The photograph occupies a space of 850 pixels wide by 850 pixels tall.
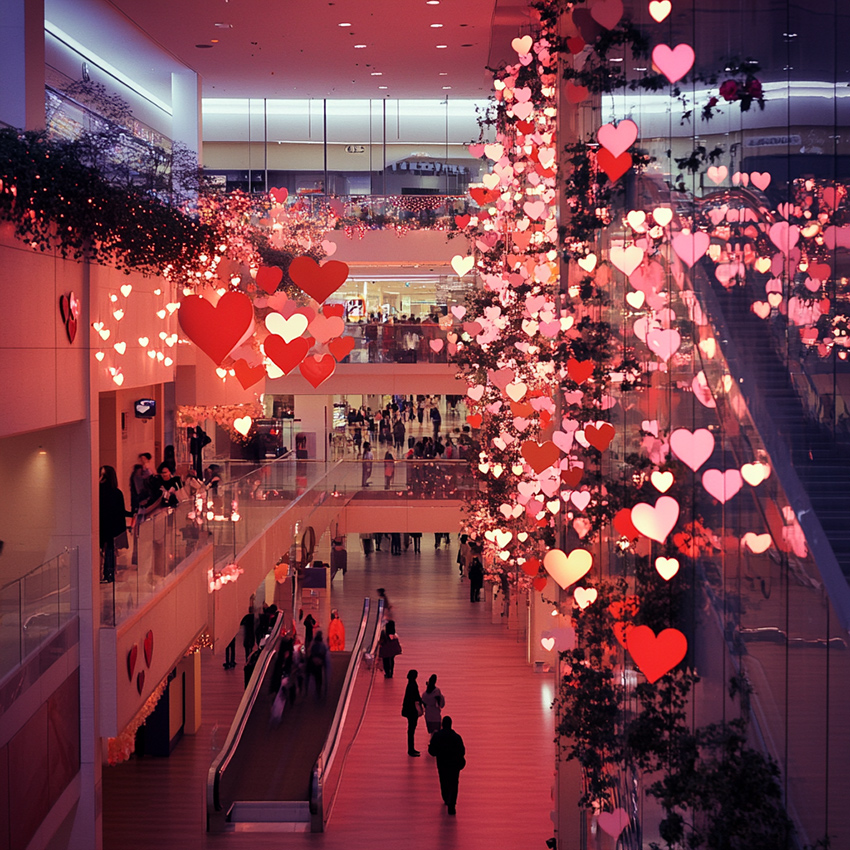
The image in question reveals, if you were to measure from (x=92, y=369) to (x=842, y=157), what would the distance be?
6.82m

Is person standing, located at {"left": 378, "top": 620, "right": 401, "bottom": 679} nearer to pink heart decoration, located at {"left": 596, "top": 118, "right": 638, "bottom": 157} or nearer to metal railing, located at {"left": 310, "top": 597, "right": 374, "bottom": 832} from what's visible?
metal railing, located at {"left": 310, "top": 597, "right": 374, "bottom": 832}

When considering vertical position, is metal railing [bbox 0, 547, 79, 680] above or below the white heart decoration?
below

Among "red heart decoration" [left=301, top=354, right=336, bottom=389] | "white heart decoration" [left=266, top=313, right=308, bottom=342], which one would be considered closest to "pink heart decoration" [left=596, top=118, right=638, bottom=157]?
"white heart decoration" [left=266, top=313, right=308, bottom=342]

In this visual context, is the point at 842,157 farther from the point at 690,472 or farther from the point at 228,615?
the point at 228,615

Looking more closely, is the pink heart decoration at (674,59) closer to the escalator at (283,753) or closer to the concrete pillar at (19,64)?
the concrete pillar at (19,64)

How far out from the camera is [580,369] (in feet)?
21.2

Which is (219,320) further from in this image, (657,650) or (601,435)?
(657,650)

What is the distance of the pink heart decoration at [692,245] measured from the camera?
4538mm

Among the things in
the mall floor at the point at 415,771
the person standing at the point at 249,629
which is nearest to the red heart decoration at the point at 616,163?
the mall floor at the point at 415,771

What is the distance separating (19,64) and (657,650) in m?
6.74

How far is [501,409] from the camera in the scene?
1236 centimetres

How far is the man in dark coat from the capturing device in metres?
10.7

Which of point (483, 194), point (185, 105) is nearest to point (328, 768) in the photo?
point (483, 194)

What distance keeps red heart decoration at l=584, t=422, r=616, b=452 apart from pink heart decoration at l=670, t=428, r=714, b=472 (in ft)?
4.84
